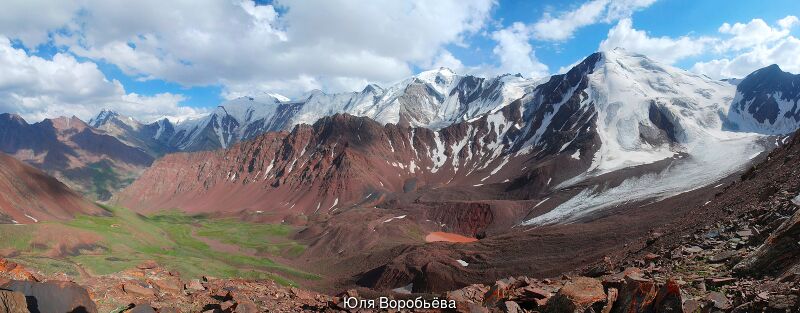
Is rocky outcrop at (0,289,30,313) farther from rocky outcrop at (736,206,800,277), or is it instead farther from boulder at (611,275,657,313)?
rocky outcrop at (736,206,800,277)

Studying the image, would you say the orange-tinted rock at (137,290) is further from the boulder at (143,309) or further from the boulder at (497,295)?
the boulder at (497,295)

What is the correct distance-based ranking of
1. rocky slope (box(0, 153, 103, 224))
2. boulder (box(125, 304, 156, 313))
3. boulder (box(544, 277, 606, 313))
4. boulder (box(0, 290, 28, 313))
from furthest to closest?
1. rocky slope (box(0, 153, 103, 224))
2. boulder (box(125, 304, 156, 313))
3. boulder (box(544, 277, 606, 313))
4. boulder (box(0, 290, 28, 313))

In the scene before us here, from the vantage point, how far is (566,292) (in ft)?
52.9

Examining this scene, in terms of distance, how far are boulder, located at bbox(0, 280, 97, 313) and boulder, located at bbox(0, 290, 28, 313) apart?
3.47 feet

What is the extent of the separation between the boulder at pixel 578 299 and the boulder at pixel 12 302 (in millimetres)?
17153

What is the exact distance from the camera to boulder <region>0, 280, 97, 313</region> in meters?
16.7

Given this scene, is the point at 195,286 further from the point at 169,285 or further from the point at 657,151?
the point at 657,151

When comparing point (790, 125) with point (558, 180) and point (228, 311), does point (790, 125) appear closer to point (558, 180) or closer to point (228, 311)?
point (558, 180)

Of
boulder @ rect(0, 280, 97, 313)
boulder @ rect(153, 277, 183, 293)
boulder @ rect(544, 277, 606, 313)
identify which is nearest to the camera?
boulder @ rect(544, 277, 606, 313)

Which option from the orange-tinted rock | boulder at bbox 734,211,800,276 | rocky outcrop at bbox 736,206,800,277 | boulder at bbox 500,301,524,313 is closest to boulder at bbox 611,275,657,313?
boulder at bbox 500,301,524,313

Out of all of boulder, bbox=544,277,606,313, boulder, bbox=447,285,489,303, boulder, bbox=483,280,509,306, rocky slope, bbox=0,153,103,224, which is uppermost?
rocky slope, bbox=0,153,103,224

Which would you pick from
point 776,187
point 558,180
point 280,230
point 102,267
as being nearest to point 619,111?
point 558,180

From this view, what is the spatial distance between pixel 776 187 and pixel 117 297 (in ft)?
124

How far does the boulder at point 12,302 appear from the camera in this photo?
14875mm
